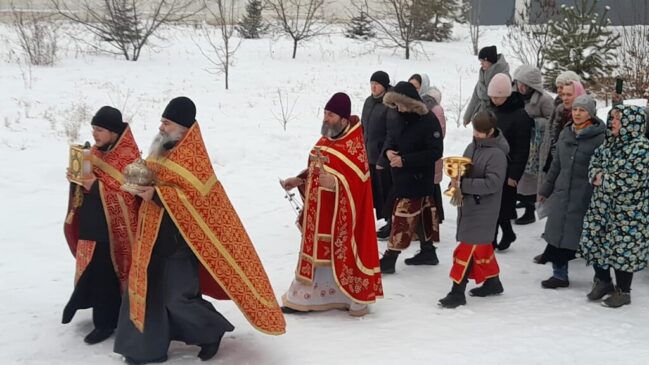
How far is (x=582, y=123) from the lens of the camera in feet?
19.8

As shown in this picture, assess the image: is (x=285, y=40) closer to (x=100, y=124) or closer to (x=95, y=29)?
(x=95, y=29)

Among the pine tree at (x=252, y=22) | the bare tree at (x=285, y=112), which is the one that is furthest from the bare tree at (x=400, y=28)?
the bare tree at (x=285, y=112)

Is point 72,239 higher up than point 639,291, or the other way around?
point 72,239

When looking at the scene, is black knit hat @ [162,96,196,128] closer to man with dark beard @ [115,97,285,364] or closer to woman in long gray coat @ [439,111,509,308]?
man with dark beard @ [115,97,285,364]

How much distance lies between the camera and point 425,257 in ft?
23.0

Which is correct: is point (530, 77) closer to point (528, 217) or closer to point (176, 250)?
point (528, 217)

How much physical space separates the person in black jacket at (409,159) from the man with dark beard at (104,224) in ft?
8.21

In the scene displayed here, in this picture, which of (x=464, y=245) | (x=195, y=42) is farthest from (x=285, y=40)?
(x=464, y=245)

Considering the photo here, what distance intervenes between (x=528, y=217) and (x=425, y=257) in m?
2.11

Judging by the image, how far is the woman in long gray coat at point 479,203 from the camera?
5695mm

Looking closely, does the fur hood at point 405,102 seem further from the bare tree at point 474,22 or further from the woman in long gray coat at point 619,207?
the bare tree at point 474,22

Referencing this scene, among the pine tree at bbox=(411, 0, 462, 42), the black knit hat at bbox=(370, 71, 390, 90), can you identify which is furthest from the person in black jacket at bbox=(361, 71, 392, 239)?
the pine tree at bbox=(411, 0, 462, 42)

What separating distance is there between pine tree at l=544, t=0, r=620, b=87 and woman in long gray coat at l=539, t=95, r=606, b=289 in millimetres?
9522

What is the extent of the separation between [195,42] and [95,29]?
314 centimetres
